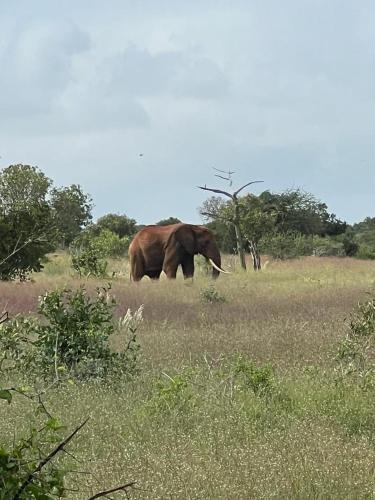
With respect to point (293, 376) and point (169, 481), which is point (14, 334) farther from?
point (169, 481)

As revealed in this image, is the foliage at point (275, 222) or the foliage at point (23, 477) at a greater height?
the foliage at point (275, 222)

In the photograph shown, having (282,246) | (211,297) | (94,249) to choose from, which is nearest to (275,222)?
(282,246)

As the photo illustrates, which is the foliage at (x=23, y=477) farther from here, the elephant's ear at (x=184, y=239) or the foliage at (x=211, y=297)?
the elephant's ear at (x=184, y=239)

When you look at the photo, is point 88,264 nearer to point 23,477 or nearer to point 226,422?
point 226,422

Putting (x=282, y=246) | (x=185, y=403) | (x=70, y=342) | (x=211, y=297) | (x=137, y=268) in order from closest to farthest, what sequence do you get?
(x=185, y=403)
(x=70, y=342)
(x=211, y=297)
(x=137, y=268)
(x=282, y=246)

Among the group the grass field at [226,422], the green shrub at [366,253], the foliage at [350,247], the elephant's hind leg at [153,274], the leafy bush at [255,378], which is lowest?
the grass field at [226,422]

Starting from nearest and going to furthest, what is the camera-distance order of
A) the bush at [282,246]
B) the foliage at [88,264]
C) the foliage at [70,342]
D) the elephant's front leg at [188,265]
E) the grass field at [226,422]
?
the grass field at [226,422]
the foliage at [70,342]
the foliage at [88,264]
the elephant's front leg at [188,265]
the bush at [282,246]

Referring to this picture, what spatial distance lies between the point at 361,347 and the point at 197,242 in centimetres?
1735

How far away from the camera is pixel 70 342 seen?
8461 mm

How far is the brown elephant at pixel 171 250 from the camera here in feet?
82.6

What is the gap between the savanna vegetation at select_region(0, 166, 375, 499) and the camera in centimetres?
450

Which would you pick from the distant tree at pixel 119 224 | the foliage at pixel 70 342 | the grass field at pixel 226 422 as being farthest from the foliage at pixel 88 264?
the distant tree at pixel 119 224

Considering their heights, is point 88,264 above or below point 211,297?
above

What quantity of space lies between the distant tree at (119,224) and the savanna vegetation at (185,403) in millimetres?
42182
